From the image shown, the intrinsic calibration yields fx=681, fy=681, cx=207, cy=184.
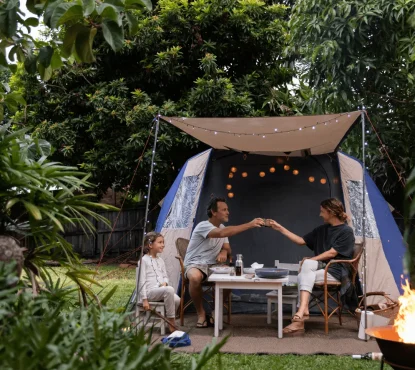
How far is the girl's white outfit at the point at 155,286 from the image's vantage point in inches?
211

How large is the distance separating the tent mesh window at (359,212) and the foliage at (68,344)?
183 inches

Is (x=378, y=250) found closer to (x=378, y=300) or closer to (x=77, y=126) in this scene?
(x=378, y=300)

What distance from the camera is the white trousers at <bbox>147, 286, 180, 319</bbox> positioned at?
5.35 m

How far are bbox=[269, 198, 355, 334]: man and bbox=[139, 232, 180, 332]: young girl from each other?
942 millimetres

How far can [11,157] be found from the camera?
2.50 meters

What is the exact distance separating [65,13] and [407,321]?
8.03ft

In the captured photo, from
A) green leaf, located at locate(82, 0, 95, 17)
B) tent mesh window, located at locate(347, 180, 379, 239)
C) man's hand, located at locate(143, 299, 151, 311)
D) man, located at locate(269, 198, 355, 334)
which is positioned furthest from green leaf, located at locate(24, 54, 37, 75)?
tent mesh window, located at locate(347, 180, 379, 239)

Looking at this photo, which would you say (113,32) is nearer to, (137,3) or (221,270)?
(137,3)

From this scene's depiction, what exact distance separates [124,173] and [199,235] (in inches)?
179

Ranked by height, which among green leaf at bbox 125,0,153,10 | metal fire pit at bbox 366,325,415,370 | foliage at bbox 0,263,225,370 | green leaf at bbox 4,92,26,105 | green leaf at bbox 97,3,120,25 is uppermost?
green leaf at bbox 125,0,153,10

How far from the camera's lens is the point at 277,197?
Result: 281 inches

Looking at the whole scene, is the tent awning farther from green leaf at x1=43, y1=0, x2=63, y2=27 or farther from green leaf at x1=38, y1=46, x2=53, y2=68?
green leaf at x1=43, y1=0, x2=63, y2=27

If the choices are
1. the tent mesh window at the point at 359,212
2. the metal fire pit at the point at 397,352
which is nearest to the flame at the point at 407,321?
the metal fire pit at the point at 397,352

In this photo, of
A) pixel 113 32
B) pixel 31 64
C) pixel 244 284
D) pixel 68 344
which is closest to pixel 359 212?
pixel 244 284
